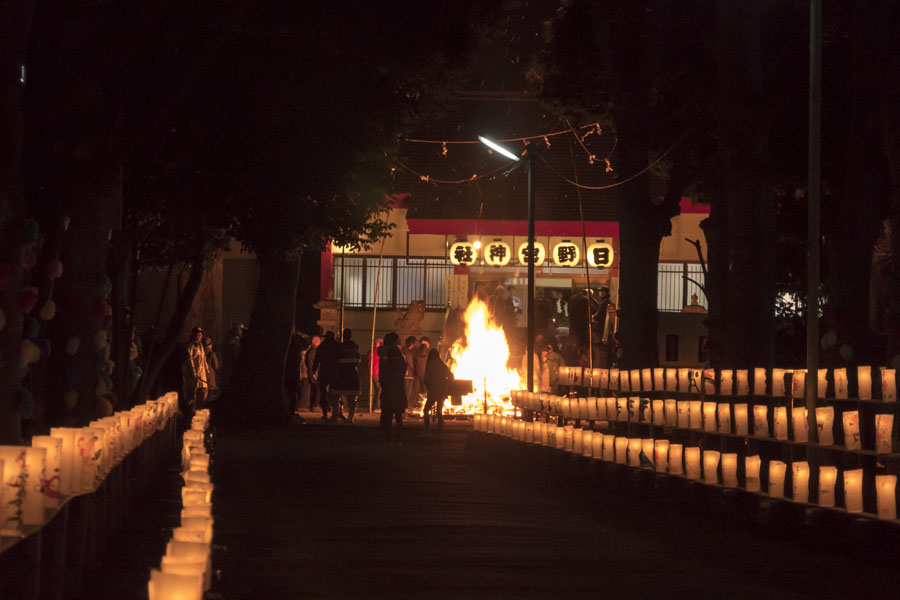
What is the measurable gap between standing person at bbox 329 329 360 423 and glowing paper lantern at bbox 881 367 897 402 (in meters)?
17.5

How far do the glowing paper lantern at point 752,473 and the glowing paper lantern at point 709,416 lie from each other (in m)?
1.66

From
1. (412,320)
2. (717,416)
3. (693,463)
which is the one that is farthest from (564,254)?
(693,463)

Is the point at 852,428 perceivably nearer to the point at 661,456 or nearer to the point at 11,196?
the point at 661,456

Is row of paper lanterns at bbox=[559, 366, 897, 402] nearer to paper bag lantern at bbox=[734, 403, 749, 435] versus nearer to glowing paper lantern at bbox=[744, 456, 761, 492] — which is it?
paper bag lantern at bbox=[734, 403, 749, 435]

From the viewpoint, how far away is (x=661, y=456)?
14289mm

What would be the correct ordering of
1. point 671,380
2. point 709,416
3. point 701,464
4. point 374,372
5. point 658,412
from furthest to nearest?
point 374,372
point 671,380
point 658,412
point 709,416
point 701,464

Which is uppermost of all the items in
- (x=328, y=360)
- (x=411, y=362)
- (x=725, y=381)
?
(x=411, y=362)

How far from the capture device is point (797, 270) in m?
32.8

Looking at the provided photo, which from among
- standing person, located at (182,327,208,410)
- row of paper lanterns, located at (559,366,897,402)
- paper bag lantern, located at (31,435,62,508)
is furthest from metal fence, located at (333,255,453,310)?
paper bag lantern, located at (31,435,62,508)

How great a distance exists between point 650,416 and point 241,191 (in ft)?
20.3

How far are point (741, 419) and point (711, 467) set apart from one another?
68 centimetres

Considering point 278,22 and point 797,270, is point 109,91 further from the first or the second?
point 797,270

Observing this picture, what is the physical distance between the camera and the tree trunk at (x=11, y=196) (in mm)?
10000

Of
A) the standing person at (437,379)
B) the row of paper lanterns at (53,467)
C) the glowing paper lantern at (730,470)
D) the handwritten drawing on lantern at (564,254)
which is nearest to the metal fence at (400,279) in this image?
the handwritten drawing on lantern at (564,254)
